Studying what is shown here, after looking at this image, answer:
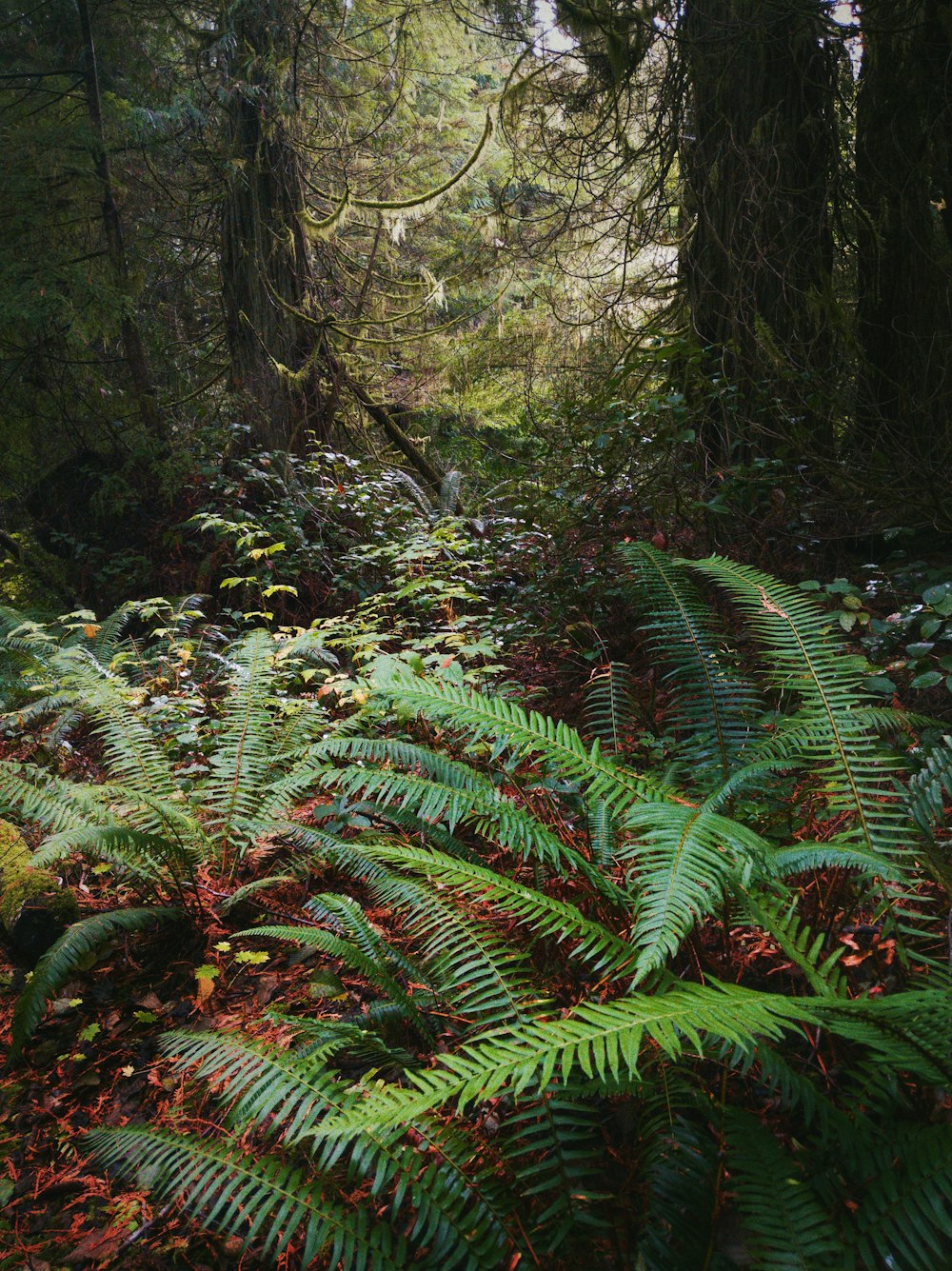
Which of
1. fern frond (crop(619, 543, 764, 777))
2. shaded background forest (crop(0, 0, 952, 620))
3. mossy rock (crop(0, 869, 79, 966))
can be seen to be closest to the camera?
fern frond (crop(619, 543, 764, 777))

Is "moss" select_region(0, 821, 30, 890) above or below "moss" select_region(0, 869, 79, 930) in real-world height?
above

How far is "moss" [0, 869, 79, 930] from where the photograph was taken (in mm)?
2525

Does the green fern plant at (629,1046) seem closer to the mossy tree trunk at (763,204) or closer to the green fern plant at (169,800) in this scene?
the green fern plant at (169,800)

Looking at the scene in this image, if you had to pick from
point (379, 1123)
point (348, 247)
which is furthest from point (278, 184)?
point (379, 1123)

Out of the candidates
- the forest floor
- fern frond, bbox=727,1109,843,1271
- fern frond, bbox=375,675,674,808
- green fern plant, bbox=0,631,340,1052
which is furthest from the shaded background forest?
the forest floor

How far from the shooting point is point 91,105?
22.5 feet

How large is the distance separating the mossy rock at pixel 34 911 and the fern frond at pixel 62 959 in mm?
154

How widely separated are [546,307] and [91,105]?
14.9 feet

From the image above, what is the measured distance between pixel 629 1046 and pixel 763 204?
4696mm

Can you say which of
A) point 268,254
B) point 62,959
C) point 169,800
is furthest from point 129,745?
point 268,254

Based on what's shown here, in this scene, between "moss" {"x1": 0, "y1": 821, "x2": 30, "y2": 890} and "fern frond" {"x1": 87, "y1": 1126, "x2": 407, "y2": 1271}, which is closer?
"fern frond" {"x1": 87, "y1": 1126, "x2": 407, "y2": 1271}

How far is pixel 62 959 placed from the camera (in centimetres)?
205

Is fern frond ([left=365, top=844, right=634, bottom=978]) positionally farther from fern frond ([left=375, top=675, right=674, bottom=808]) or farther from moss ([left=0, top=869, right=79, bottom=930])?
moss ([left=0, top=869, right=79, bottom=930])

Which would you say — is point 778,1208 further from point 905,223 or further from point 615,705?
point 905,223
